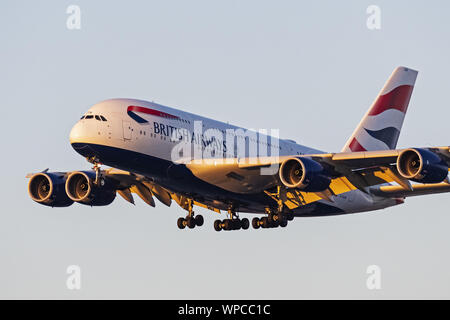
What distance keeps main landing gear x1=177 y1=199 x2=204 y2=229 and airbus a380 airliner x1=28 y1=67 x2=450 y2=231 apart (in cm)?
6

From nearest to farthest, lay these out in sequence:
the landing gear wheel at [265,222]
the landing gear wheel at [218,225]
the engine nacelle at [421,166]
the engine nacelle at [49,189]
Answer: the engine nacelle at [421,166]
the landing gear wheel at [265,222]
the landing gear wheel at [218,225]
the engine nacelle at [49,189]

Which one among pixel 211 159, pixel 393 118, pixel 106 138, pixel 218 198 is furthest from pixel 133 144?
pixel 393 118

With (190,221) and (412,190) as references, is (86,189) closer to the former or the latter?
(190,221)

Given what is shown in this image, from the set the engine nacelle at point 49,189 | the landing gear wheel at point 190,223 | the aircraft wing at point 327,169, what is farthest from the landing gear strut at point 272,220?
the engine nacelle at point 49,189

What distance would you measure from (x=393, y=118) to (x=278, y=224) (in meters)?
16.9

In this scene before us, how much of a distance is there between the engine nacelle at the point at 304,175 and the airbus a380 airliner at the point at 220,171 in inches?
2.1

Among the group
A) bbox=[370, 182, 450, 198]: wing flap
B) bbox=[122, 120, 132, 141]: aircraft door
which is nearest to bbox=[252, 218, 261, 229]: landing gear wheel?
bbox=[370, 182, 450, 198]: wing flap

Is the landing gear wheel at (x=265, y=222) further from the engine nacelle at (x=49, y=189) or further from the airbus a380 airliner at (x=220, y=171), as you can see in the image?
the engine nacelle at (x=49, y=189)

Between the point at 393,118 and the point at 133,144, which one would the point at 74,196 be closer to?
the point at 133,144

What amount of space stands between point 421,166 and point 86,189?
859 inches

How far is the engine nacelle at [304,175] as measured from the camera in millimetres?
48219

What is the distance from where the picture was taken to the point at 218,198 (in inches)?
2156

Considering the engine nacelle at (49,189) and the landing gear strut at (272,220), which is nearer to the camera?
the landing gear strut at (272,220)

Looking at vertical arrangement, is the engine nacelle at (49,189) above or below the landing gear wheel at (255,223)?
above
